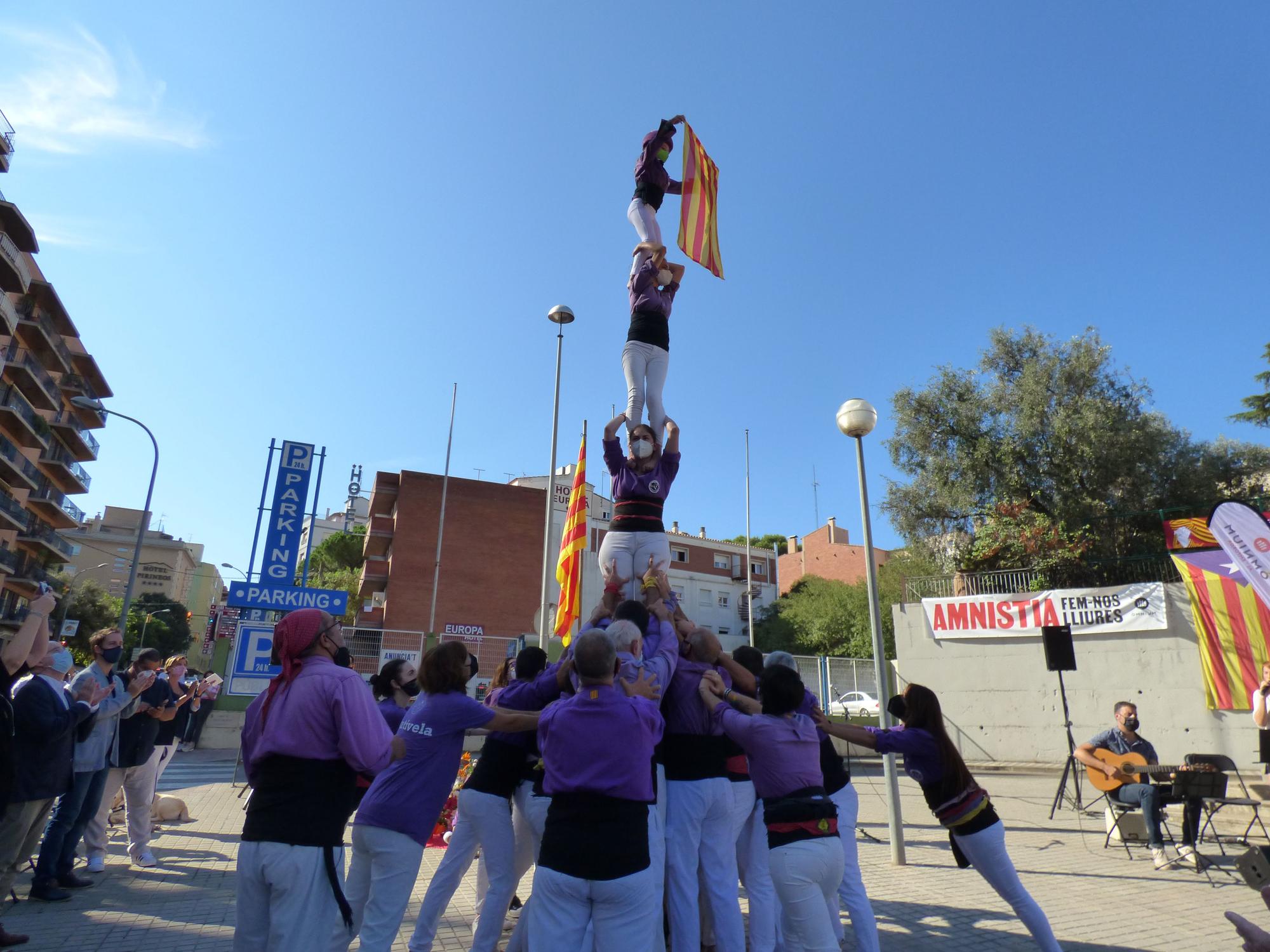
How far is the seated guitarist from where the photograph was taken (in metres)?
8.23

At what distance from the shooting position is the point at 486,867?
4633 millimetres

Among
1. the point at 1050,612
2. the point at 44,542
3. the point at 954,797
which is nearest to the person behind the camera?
the point at 954,797

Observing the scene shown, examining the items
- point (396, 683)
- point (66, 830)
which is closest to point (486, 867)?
point (396, 683)

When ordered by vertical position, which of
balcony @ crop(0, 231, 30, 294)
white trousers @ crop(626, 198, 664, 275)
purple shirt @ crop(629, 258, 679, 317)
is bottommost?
purple shirt @ crop(629, 258, 679, 317)

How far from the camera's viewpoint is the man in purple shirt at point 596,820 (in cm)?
313

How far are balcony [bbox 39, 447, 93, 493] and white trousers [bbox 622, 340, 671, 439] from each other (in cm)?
5643

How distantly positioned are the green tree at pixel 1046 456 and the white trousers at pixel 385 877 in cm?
2073

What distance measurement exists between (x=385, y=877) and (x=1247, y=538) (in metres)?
9.66

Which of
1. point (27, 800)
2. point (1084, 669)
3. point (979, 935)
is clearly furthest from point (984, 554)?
point (27, 800)

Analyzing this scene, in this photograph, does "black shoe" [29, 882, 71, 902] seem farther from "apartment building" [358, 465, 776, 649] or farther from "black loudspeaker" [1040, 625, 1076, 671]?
"apartment building" [358, 465, 776, 649]

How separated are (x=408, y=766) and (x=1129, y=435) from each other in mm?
22701

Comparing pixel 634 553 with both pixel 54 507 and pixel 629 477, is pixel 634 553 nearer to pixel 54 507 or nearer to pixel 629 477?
pixel 629 477

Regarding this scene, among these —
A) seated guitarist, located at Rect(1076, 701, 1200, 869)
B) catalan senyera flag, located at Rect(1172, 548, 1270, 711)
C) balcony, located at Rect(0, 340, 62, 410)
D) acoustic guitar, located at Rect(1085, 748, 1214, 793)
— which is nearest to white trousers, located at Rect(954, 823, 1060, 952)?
seated guitarist, located at Rect(1076, 701, 1200, 869)

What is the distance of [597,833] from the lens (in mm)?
3164
